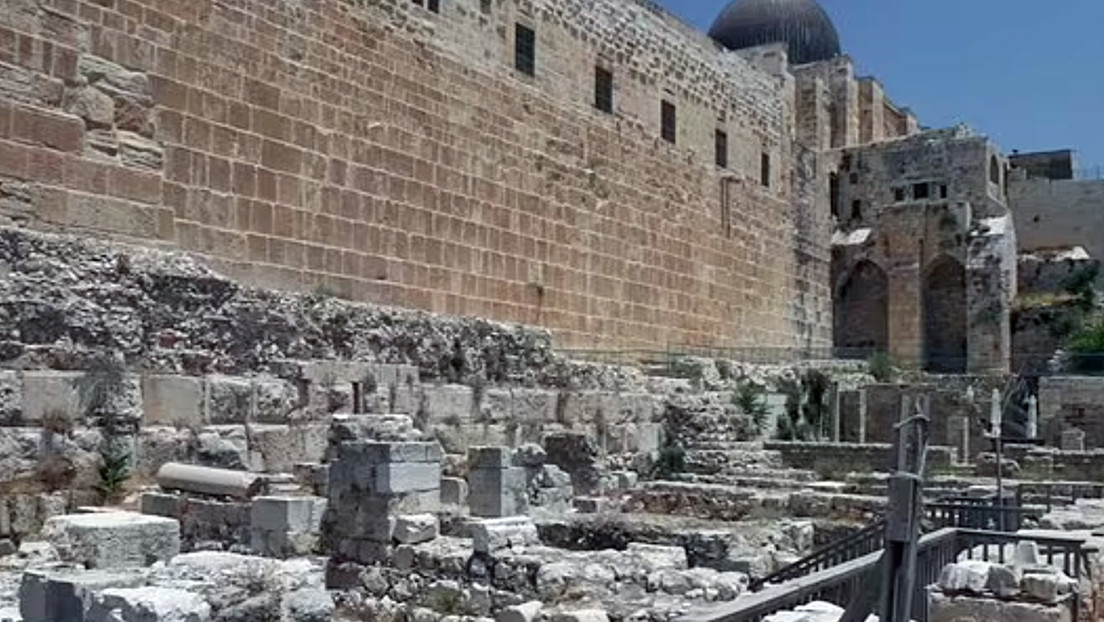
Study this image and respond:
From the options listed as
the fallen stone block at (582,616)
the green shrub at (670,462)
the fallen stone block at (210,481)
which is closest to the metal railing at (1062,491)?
the green shrub at (670,462)

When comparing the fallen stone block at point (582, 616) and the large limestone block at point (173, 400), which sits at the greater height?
the large limestone block at point (173, 400)

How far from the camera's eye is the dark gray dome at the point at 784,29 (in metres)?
34.1

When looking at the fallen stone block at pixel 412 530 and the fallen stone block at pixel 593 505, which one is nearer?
the fallen stone block at pixel 412 530

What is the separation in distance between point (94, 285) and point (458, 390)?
4364mm

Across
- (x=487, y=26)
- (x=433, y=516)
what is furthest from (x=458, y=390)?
(x=487, y=26)

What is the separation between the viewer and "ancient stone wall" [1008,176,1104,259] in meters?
29.7

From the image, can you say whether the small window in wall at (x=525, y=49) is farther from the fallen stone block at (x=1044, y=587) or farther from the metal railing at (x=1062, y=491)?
the fallen stone block at (x=1044, y=587)

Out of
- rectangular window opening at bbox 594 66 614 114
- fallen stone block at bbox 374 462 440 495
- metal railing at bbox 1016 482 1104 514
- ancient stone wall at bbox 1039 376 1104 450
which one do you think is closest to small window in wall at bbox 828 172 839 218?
ancient stone wall at bbox 1039 376 1104 450

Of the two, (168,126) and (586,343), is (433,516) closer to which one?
(168,126)

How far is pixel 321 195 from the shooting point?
39.6 ft

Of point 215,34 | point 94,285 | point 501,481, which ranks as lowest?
point 501,481

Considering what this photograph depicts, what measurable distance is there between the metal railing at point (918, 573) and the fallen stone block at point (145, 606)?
2.29 m

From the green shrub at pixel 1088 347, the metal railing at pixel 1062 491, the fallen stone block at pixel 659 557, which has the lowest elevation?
the fallen stone block at pixel 659 557

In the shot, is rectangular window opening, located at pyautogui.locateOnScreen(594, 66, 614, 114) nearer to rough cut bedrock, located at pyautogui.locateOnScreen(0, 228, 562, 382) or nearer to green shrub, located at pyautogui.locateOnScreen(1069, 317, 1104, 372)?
rough cut bedrock, located at pyautogui.locateOnScreen(0, 228, 562, 382)
